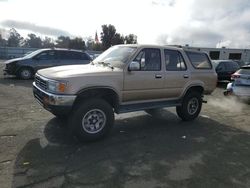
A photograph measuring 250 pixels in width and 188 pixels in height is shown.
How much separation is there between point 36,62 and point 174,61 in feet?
32.3

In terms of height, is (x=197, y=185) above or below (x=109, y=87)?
below

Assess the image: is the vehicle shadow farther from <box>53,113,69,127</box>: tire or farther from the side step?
the side step

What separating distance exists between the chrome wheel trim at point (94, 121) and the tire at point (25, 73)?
10.3 meters

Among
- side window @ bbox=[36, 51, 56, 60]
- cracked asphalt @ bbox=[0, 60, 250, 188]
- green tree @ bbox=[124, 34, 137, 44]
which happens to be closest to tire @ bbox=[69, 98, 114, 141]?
cracked asphalt @ bbox=[0, 60, 250, 188]

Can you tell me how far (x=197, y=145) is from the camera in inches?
208

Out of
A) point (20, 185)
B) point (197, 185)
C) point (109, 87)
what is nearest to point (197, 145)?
point (197, 185)

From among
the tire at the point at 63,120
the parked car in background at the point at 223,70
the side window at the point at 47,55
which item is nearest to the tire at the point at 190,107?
the tire at the point at 63,120

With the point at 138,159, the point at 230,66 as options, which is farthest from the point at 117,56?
the point at 230,66

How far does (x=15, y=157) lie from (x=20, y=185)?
0.96 meters

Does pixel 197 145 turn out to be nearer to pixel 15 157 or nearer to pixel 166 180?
pixel 166 180

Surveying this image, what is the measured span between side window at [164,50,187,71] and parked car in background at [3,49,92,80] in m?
9.19

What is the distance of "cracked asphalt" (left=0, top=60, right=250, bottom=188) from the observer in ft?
12.2

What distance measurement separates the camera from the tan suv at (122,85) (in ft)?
15.7

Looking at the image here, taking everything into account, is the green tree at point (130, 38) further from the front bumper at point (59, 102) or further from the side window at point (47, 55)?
the front bumper at point (59, 102)
